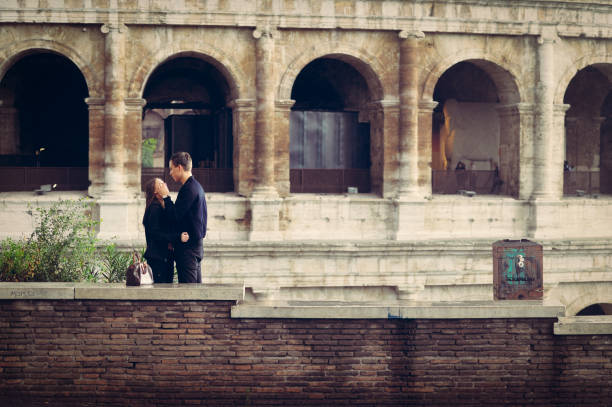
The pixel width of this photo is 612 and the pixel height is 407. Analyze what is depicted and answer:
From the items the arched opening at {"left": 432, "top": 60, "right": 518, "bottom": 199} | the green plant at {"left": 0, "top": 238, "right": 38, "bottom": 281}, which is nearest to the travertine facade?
the arched opening at {"left": 432, "top": 60, "right": 518, "bottom": 199}

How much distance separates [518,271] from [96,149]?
32.8ft

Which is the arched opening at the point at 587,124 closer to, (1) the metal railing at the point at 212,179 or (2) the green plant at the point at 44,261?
(1) the metal railing at the point at 212,179

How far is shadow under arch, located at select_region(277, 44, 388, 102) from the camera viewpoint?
709 inches

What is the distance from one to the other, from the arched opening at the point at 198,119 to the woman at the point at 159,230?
8.58 metres

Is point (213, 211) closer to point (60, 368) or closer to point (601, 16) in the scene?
point (60, 368)

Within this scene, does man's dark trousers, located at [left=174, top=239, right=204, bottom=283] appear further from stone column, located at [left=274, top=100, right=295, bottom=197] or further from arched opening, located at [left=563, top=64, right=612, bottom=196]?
arched opening, located at [left=563, top=64, right=612, bottom=196]

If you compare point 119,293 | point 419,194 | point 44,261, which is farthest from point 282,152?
point 119,293

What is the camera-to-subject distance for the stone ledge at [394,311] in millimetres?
9930

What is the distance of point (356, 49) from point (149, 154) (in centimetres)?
3246

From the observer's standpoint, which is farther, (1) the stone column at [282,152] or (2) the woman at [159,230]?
(1) the stone column at [282,152]

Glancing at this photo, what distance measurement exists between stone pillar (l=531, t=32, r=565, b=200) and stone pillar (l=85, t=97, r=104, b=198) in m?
10.0

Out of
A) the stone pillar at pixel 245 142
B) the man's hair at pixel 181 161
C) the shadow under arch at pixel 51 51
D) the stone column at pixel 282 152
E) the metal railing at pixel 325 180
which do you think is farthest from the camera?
the metal railing at pixel 325 180

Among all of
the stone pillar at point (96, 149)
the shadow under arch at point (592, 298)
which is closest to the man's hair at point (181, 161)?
the stone pillar at point (96, 149)

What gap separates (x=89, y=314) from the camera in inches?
389
